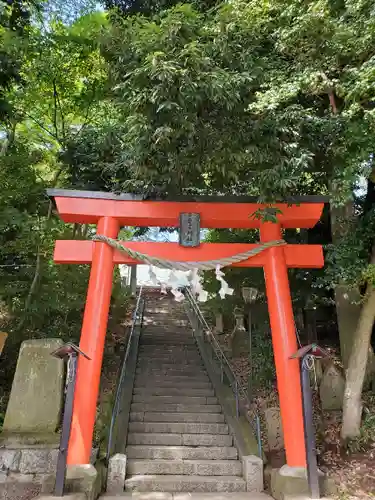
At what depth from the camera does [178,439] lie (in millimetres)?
6812

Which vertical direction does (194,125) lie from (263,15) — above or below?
below

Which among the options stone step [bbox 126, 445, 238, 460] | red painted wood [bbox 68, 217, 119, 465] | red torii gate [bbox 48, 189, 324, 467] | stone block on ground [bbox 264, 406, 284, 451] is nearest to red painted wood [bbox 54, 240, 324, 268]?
red torii gate [bbox 48, 189, 324, 467]

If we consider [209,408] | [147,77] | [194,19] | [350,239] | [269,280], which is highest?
[194,19]

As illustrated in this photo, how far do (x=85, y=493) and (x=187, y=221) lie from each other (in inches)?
A: 162

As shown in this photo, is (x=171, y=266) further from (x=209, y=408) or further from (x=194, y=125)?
(x=209, y=408)

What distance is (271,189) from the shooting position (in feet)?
18.4

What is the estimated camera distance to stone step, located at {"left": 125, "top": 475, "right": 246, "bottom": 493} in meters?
5.70

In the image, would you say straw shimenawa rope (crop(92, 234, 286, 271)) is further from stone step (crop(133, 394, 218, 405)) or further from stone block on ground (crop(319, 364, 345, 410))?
stone step (crop(133, 394, 218, 405))

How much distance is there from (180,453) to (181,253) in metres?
3.29

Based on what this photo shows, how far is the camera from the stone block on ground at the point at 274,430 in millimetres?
6707

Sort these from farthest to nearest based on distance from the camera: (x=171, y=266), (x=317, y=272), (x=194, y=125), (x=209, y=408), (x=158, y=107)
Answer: (x=317, y=272) < (x=209, y=408) < (x=171, y=266) < (x=194, y=125) < (x=158, y=107)

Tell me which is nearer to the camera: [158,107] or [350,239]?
[158,107]

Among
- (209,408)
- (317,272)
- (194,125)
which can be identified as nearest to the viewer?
(194,125)

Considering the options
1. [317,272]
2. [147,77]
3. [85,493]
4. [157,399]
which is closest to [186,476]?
[85,493]
